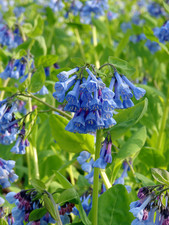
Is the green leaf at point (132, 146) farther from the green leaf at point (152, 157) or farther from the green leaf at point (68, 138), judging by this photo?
the green leaf at point (152, 157)

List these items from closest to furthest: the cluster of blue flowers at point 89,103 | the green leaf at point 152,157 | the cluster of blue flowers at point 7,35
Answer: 1. the cluster of blue flowers at point 89,103
2. the green leaf at point 152,157
3. the cluster of blue flowers at point 7,35

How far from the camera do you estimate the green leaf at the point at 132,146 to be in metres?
1.37

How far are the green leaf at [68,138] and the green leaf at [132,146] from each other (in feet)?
0.44

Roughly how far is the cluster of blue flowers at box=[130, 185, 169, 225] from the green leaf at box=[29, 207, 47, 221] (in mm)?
357

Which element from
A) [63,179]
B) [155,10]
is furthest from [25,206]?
[155,10]

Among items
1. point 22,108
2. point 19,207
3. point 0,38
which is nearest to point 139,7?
point 0,38

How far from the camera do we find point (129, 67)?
4.55 feet

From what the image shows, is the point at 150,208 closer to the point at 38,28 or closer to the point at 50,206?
the point at 50,206

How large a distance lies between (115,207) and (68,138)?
1.12 feet

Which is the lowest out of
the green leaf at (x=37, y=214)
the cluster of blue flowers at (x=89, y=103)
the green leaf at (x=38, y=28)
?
the green leaf at (x=37, y=214)

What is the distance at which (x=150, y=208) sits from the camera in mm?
1123

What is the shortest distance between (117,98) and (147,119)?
123 cm

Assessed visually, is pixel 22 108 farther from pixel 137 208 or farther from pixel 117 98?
pixel 137 208

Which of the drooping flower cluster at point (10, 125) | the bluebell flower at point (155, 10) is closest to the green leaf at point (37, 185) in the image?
the drooping flower cluster at point (10, 125)
